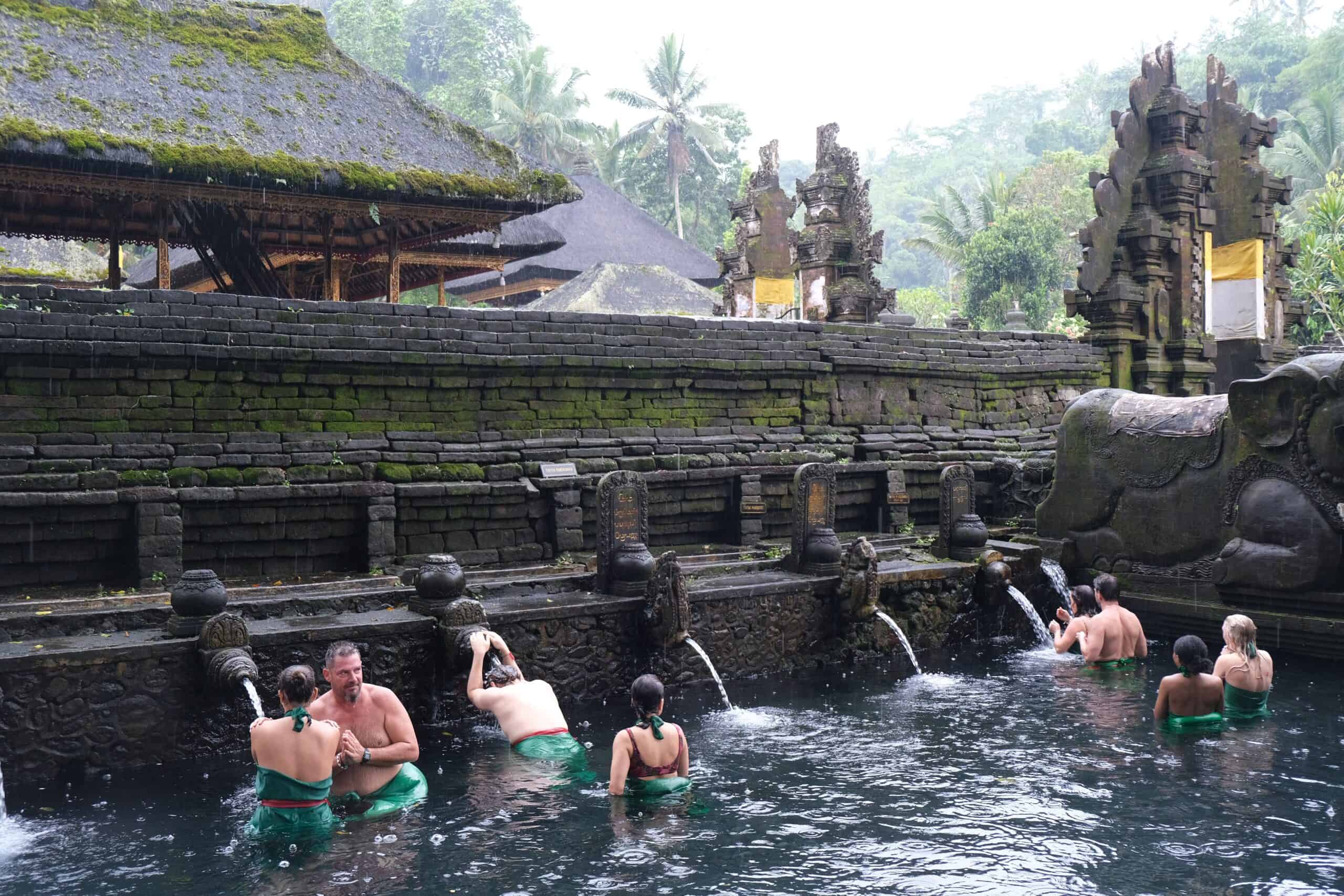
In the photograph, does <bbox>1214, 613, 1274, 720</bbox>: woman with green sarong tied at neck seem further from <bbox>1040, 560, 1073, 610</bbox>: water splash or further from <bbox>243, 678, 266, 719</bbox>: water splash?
<bbox>243, 678, 266, 719</bbox>: water splash

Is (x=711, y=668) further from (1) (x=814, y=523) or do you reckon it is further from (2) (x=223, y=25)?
(2) (x=223, y=25)

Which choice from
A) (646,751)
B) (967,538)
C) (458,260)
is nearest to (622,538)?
(646,751)

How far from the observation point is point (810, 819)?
6023 millimetres

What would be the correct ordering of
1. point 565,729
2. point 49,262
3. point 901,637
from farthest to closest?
1. point 49,262
2. point 901,637
3. point 565,729

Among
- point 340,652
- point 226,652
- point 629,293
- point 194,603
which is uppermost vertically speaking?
point 629,293

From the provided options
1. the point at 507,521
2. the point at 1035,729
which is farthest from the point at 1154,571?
the point at 507,521

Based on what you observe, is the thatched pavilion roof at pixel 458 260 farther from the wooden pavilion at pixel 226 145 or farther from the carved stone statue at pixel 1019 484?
the carved stone statue at pixel 1019 484

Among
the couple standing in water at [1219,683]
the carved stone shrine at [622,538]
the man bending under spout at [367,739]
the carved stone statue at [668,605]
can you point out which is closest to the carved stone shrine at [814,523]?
the carved stone shrine at [622,538]

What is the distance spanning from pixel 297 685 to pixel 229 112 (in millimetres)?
8294

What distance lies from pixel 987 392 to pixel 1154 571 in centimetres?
474

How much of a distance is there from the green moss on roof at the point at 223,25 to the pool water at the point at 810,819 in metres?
8.90

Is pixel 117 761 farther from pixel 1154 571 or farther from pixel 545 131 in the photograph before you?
pixel 545 131

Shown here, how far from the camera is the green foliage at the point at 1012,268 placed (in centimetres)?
2995

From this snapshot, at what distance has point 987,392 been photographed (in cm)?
1441
